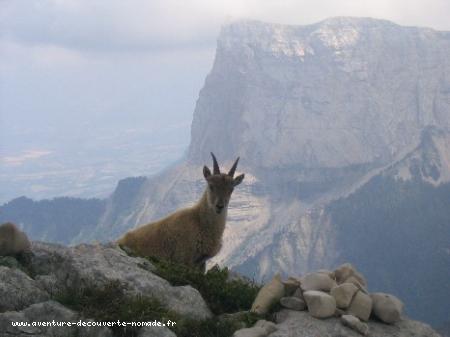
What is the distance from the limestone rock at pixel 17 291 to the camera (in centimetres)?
1495

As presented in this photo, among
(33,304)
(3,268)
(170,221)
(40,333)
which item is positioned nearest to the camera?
(40,333)

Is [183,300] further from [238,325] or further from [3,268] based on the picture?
[3,268]

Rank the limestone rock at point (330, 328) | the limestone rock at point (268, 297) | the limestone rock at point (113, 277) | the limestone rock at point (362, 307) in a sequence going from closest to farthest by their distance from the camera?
the limestone rock at point (330, 328) → the limestone rock at point (113, 277) → the limestone rock at point (362, 307) → the limestone rock at point (268, 297)

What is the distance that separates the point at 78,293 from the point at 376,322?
26.4ft

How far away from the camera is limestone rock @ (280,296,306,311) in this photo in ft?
55.1

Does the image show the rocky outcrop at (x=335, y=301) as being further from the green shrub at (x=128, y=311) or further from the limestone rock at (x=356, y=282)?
the green shrub at (x=128, y=311)

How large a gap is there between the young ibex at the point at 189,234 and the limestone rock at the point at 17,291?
8.14 meters

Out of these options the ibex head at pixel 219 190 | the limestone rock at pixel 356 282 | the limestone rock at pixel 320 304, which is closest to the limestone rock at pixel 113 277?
A: the limestone rock at pixel 320 304

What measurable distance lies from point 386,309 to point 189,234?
10.8 metres

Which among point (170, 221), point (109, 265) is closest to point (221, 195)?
point (170, 221)

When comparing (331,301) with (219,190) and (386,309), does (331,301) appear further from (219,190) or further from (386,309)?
(219,190)

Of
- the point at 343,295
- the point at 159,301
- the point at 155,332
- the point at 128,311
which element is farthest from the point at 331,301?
the point at 128,311

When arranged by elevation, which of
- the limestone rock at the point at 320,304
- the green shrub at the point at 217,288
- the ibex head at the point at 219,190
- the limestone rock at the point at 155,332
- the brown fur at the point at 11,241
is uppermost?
the ibex head at the point at 219,190

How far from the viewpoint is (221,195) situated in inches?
1074
